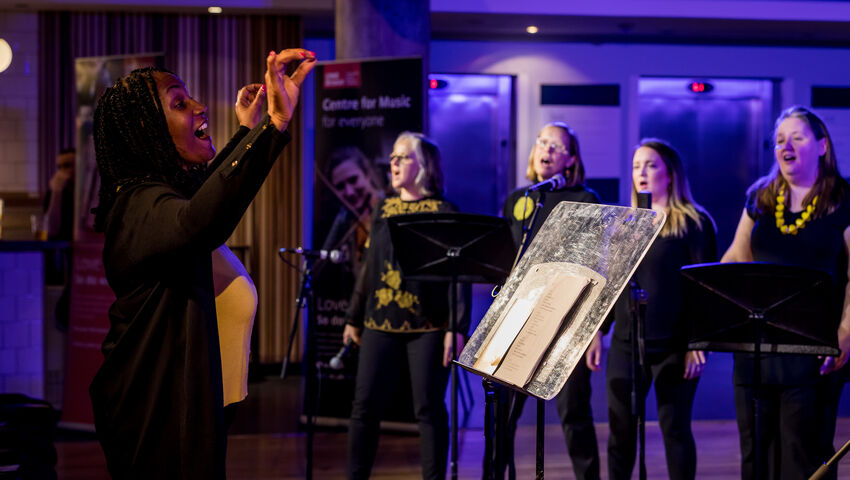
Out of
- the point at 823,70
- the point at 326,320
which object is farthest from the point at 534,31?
the point at 326,320

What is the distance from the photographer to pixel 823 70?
9430mm

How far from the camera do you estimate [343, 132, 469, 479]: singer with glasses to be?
3549 mm

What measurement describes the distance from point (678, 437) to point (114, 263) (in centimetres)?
250

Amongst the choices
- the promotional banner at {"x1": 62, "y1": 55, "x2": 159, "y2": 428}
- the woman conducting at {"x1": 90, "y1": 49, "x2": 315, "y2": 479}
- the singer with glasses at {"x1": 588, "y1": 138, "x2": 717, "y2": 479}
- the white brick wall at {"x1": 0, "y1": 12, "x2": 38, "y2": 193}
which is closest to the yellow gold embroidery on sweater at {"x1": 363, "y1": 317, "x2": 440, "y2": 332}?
the singer with glasses at {"x1": 588, "y1": 138, "x2": 717, "y2": 479}

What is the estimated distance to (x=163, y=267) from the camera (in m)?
1.58

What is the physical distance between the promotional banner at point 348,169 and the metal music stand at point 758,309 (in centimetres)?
243

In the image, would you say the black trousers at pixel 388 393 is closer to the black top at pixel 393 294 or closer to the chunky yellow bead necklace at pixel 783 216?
the black top at pixel 393 294

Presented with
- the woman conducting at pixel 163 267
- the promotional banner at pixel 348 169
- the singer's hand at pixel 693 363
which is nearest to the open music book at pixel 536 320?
the woman conducting at pixel 163 267

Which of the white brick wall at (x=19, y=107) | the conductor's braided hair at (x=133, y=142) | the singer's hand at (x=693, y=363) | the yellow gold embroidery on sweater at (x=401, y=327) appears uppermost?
the white brick wall at (x=19, y=107)

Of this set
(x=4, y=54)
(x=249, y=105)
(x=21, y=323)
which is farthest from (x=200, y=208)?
(x=4, y=54)

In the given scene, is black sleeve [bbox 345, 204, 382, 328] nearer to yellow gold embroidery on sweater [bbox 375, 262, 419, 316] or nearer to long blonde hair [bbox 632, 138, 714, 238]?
yellow gold embroidery on sweater [bbox 375, 262, 419, 316]

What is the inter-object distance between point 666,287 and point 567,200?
1.83 ft

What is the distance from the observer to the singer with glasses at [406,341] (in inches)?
140

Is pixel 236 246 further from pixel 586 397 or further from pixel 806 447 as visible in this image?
pixel 806 447
